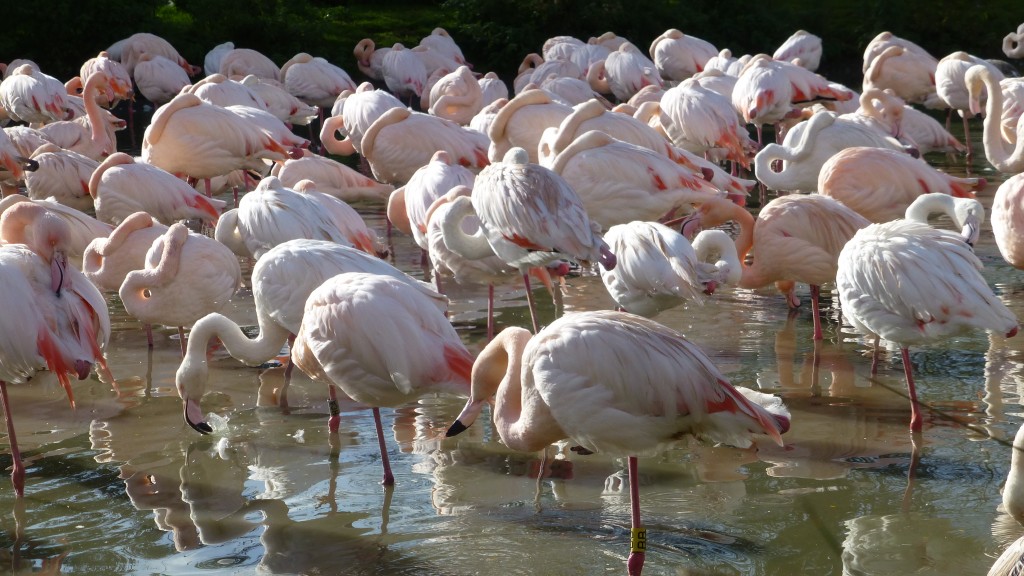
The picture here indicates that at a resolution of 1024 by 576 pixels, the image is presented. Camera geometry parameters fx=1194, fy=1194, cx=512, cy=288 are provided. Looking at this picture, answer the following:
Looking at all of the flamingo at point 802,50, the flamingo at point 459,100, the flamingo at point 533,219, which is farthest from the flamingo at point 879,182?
the flamingo at point 802,50

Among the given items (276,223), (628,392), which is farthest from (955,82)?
(628,392)

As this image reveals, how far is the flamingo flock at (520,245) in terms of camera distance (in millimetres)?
3877

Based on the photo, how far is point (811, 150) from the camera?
7922 millimetres

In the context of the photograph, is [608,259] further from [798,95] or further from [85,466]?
[798,95]

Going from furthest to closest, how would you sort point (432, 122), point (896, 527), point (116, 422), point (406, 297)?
point (432, 122)
point (116, 422)
point (406, 297)
point (896, 527)

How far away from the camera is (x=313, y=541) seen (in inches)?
157

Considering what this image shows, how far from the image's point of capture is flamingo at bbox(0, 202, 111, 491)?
4504 mm

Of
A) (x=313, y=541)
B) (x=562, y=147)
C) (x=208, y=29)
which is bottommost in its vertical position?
(x=313, y=541)

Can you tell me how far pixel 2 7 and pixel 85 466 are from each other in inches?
582

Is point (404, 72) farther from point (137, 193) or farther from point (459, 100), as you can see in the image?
point (137, 193)

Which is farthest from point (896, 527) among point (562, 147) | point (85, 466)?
point (562, 147)

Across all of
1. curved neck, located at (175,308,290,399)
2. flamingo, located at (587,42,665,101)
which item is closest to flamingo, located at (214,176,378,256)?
curved neck, located at (175,308,290,399)

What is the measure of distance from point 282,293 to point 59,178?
4.24 meters

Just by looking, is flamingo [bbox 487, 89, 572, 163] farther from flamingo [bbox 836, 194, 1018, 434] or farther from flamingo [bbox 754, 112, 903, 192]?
flamingo [bbox 836, 194, 1018, 434]
